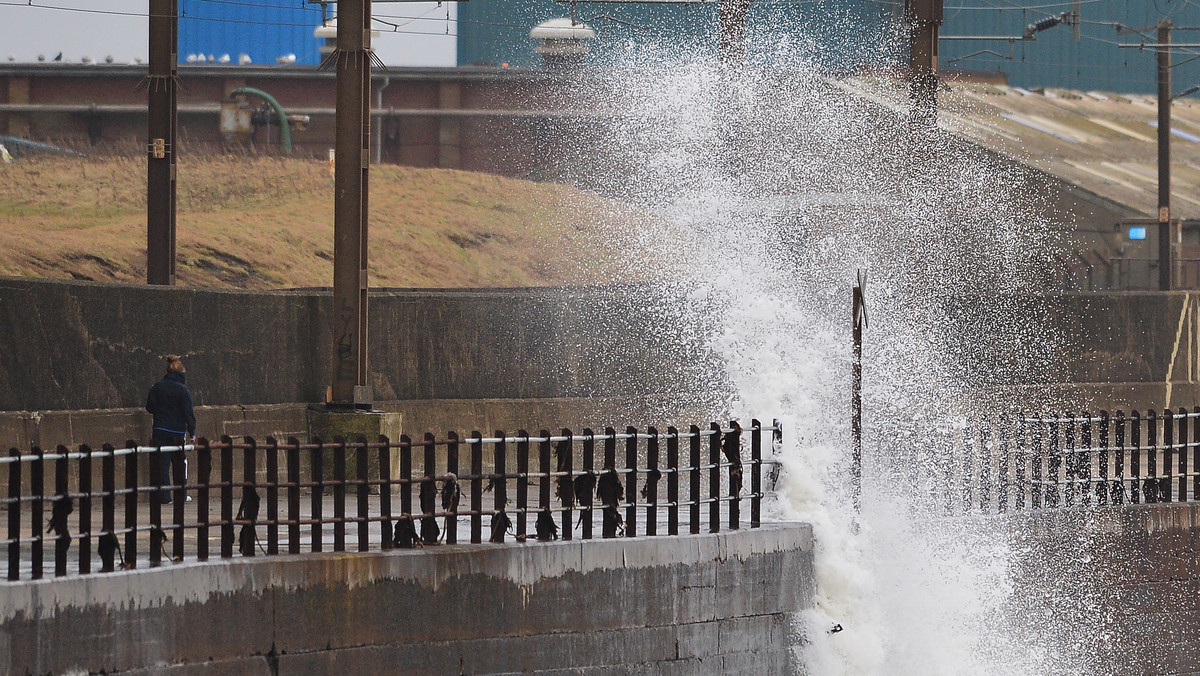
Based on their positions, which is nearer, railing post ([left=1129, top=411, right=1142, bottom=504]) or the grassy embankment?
→ railing post ([left=1129, top=411, right=1142, bottom=504])

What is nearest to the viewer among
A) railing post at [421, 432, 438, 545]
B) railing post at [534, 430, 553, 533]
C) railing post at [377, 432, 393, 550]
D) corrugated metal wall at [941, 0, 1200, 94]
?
railing post at [377, 432, 393, 550]

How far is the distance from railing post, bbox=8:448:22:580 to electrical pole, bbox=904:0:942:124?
16598 millimetres

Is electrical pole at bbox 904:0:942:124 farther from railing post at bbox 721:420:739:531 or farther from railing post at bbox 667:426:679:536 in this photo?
railing post at bbox 667:426:679:536

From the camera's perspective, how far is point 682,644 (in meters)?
13.2

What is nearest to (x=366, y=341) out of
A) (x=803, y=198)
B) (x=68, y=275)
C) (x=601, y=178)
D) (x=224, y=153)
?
(x=803, y=198)

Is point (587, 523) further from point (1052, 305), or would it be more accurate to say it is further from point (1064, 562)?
point (1052, 305)

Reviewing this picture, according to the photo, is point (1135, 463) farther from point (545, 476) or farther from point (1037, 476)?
point (545, 476)

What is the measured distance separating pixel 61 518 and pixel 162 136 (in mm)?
10305

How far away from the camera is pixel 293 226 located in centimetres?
3603

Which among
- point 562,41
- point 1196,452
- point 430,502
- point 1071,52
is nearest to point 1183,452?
point 1196,452

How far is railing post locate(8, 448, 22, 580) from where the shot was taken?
1002 cm

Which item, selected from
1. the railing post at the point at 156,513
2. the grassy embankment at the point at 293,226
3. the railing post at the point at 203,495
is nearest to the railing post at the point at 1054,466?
the railing post at the point at 203,495

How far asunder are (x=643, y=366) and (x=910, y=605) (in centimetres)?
694

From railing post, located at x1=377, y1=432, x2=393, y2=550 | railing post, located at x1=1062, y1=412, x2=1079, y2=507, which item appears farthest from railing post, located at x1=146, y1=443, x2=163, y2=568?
railing post, located at x1=1062, y1=412, x2=1079, y2=507
